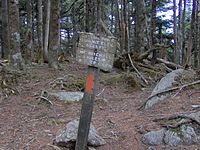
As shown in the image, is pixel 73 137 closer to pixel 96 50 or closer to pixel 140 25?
pixel 96 50

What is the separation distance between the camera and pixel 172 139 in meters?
5.07

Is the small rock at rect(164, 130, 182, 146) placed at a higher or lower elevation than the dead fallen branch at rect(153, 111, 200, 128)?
lower

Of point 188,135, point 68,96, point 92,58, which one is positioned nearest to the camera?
point 92,58

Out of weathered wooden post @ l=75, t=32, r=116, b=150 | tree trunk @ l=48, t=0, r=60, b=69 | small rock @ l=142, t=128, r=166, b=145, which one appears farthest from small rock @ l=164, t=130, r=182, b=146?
tree trunk @ l=48, t=0, r=60, b=69

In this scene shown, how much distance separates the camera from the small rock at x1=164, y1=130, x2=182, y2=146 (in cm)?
502

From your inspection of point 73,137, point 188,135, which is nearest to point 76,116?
point 73,137

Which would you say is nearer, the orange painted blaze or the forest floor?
the orange painted blaze

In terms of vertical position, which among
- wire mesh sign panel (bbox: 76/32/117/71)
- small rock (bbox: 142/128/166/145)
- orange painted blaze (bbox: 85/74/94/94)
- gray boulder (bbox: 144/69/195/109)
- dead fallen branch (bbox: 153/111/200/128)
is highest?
wire mesh sign panel (bbox: 76/32/117/71)

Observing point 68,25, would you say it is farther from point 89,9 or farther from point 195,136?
point 195,136

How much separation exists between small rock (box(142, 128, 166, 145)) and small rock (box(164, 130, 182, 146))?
0.08 meters

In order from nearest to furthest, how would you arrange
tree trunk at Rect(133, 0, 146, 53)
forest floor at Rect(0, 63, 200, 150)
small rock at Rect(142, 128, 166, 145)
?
small rock at Rect(142, 128, 166, 145)
forest floor at Rect(0, 63, 200, 150)
tree trunk at Rect(133, 0, 146, 53)

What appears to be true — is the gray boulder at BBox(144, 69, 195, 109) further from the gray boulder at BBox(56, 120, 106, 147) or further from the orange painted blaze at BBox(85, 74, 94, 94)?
the orange painted blaze at BBox(85, 74, 94, 94)

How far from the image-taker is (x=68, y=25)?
30.9m

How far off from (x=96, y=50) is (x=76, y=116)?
8.11 ft
